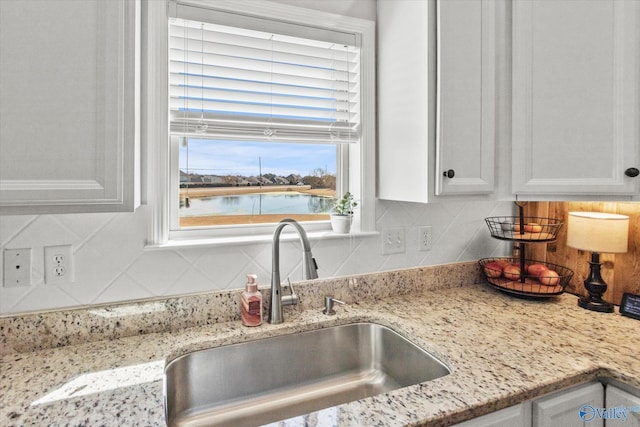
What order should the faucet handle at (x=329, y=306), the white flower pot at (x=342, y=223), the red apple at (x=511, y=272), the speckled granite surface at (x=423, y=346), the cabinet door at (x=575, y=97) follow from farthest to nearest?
the red apple at (x=511, y=272) → the white flower pot at (x=342, y=223) → the faucet handle at (x=329, y=306) → the cabinet door at (x=575, y=97) → the speckled granite surface at (x=423, y=346)

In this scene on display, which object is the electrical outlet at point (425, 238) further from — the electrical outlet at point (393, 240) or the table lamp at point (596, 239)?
the table lamp at point (596, 239)

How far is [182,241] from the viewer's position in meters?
1.37

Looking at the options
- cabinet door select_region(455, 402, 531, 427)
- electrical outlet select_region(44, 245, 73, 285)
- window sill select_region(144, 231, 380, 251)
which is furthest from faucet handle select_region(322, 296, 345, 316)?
electrical outlet select_region(44, 245, 73, 285)

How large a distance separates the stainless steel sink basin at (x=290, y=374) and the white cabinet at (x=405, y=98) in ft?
1.87

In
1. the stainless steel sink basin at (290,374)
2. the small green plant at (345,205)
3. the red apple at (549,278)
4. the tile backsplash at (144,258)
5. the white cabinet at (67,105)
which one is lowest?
the stainless steel sink basin at (290,374)

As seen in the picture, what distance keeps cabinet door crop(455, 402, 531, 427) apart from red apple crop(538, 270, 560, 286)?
0.78 meters

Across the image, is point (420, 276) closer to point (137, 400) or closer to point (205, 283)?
point (205, 283)

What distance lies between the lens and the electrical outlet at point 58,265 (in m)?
1.15

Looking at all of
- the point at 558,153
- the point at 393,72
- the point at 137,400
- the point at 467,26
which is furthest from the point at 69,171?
the point at 558,153

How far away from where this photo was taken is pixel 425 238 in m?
1.72

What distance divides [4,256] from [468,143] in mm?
1560

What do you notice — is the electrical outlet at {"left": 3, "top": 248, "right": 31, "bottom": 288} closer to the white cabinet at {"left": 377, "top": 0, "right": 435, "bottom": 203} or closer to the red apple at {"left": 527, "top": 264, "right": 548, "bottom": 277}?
the white cabinet at {"left": 377, "top": 0, "right": 435, "bottom": 203}

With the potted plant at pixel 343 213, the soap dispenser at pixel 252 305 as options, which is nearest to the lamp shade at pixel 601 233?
the potted plant at pixel 343 213

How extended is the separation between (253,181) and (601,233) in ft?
4.57
